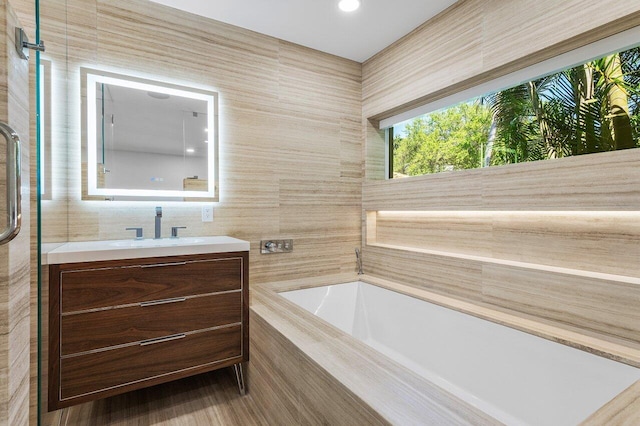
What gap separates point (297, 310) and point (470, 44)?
198 centimetres

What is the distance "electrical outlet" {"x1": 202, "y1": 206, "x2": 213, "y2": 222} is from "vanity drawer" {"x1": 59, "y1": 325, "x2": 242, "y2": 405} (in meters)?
0.79

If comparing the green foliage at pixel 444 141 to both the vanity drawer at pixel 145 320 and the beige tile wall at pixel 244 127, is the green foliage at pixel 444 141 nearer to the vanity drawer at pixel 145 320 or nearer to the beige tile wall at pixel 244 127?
the beige tile wall at pixel 244 127

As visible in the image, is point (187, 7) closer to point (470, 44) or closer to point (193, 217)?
point (193, 217)

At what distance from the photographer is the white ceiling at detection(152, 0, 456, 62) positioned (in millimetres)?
2176

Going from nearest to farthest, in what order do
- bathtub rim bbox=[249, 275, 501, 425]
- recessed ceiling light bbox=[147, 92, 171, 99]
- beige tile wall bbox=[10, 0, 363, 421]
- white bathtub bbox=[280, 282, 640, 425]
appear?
bathtub rim bbox=[249, 275, 501, 425] < white bathtub bbox=[280, 282, 640, 425] < beige tile wall bbox=[10, 0, 363, 421] < recessed ceiling light bbox=[147, 92, 171, 99]

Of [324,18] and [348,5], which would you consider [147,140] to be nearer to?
[324,18]

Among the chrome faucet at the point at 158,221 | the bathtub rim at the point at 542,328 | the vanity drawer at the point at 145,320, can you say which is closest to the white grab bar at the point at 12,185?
the vanity drawer at the point at 145,320

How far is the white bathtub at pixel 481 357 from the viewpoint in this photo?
1.35 meters

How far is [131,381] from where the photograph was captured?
1.70 meters

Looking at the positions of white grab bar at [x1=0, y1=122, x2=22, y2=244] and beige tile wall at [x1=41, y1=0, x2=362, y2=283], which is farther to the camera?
beige tile wall at [x1=41, y1=0, x2=362, y2=283]

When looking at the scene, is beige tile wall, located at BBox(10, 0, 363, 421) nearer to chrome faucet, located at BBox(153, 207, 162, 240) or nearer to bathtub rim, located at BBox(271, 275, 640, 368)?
chrome faucet, located at BBox(153, 207, 162, 240)

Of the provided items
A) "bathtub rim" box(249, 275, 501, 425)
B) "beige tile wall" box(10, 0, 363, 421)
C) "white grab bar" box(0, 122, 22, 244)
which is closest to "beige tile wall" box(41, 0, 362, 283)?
"beige tile wall" box(10, 0, 363, 421)

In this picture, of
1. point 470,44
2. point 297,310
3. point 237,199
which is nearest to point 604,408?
point 297,310

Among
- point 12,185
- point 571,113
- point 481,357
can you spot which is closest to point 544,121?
point 571,113
